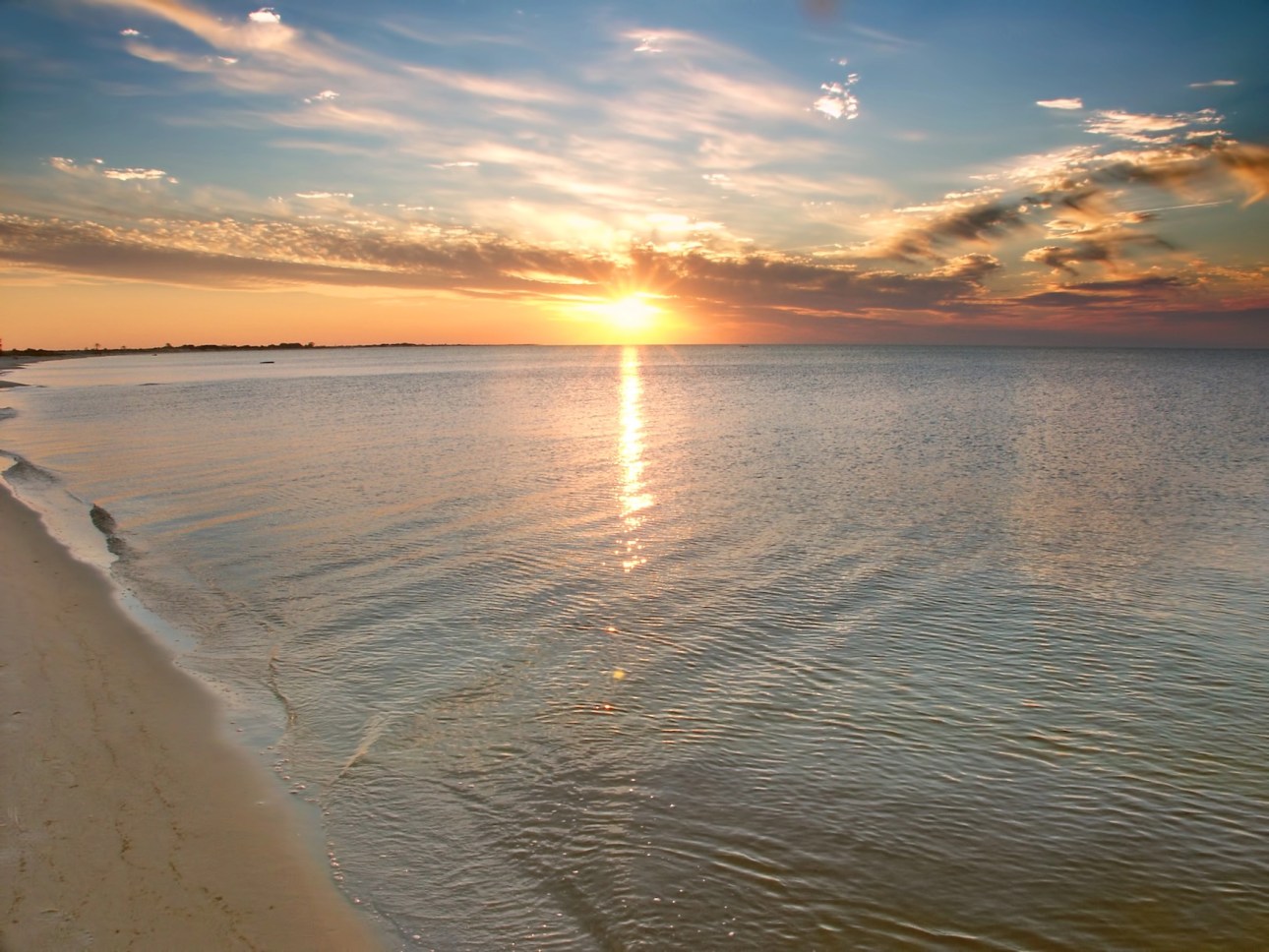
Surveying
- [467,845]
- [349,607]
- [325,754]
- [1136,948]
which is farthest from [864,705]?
[349,607]

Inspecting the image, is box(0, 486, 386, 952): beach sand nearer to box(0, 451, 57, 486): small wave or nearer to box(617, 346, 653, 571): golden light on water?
box(617, 346, 653, 571): golden light on water

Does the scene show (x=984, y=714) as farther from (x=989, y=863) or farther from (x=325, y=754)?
(x=325, y=754)

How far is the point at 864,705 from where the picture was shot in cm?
927

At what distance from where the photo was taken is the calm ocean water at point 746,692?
6125mm

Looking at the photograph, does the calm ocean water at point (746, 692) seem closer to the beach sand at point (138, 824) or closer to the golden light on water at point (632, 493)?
the golden light on water at point (632, 493)

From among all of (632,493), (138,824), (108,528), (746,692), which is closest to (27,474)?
(108,528)

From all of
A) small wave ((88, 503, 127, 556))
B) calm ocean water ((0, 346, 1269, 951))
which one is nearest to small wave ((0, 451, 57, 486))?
calm ocean water ((0, 346, 1269, 951))

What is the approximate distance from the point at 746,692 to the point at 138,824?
6.62 metres

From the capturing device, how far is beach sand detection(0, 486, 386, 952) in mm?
5516

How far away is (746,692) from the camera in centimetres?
966

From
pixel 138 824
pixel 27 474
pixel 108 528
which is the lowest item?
pixel 138 824

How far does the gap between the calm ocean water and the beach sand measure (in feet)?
1.53

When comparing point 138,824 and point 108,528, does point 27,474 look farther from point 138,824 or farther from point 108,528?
point 138,824

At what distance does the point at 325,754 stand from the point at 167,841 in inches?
73.7
